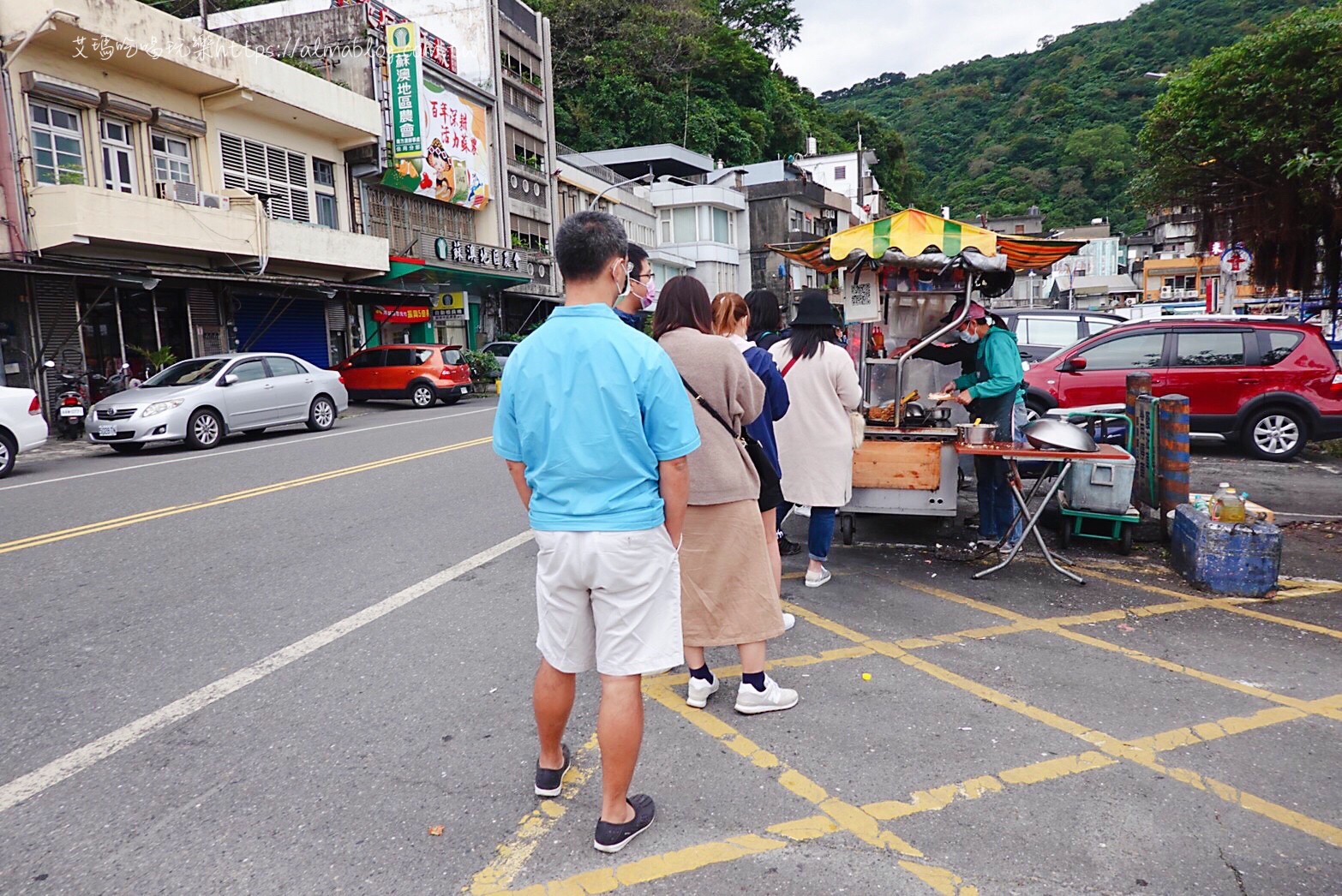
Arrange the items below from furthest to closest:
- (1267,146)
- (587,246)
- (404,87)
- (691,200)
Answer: (691,200) < (404,87) < (1267,146) < (587,246)

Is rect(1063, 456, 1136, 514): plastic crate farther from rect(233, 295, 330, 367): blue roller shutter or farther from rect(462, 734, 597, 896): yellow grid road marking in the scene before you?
rect(233, 295, 330, 367): blue roller shutter

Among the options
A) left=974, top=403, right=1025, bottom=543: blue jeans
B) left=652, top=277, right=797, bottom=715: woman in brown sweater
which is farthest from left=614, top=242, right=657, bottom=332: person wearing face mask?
left=974, top=403, right=1025, bottom=543: blue jeans

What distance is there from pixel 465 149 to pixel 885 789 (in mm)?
29771

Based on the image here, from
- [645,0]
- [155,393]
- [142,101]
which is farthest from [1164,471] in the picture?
[645,0]

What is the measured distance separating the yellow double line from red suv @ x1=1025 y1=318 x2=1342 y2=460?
795cm

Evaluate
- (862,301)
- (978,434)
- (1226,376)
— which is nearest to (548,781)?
(978,434)

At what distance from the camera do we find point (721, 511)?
3.58m

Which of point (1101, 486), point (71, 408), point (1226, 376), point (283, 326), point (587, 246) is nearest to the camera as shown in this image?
point (587, 246)

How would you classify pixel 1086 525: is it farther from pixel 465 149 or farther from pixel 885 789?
pixel 465 149

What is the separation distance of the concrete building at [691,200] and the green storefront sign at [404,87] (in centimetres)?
1955

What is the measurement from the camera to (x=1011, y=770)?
3172 mm

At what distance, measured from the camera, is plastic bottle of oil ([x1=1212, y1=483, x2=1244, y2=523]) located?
5.39 metres

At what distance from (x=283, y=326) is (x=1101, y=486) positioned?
20.8m

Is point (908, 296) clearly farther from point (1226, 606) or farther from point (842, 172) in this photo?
point (842, 172)
